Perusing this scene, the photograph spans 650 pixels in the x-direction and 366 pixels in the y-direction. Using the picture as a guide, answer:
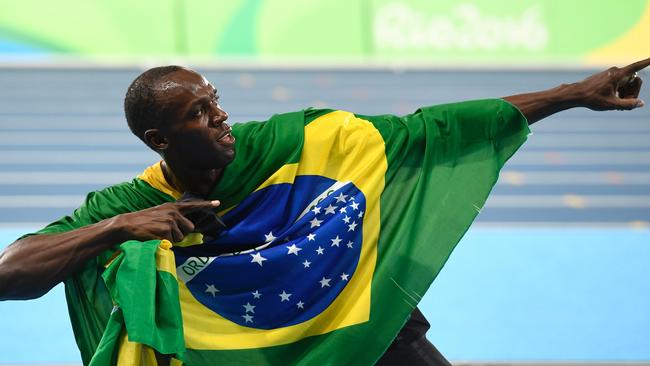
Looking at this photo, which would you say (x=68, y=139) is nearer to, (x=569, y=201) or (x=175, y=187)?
(x=569, y=201)

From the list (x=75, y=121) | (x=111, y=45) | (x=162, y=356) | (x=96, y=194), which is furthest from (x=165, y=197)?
(x=111, y=45)

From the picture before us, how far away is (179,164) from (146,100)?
20 centimetres

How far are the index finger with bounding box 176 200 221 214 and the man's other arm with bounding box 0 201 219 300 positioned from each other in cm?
4

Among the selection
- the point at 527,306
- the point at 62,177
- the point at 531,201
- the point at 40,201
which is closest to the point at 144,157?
the point at 62,177

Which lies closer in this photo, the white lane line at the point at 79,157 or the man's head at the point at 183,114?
the man's head at the point at 183,114

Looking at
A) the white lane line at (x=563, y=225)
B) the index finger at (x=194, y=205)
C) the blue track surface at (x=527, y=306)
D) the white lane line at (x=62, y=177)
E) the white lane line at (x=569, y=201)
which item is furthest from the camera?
the white lane line at (x=62, y=177)

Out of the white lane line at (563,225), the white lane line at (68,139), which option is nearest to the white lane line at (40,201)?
the white lane line at (68,139)

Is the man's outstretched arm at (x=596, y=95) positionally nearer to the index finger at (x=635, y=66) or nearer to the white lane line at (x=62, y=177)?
the index finger at (x=635, y=66)

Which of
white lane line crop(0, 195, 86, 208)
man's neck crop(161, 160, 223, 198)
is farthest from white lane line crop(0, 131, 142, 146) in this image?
man's neck crop(161, 160, 223, 198)

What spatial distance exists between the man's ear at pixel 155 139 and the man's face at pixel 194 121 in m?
0.02

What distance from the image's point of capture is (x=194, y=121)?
2703 millimetres

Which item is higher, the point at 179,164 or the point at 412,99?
the point at 179,164

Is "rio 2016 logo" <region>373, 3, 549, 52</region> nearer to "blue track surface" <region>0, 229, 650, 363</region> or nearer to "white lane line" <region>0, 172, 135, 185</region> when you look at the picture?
"white lane line" <region>0, 172, 135, 185</region>

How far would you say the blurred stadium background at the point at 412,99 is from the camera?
18.1ft
